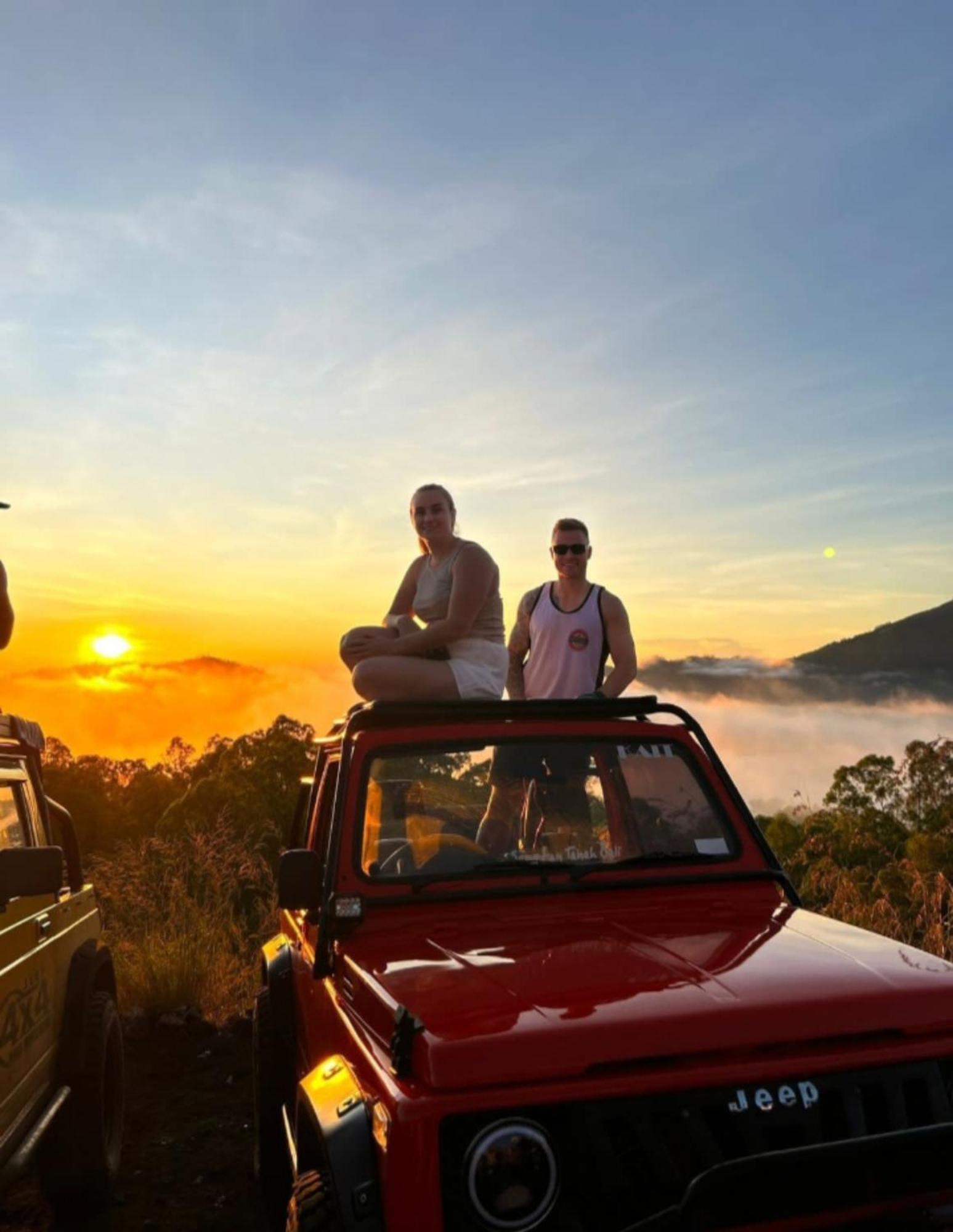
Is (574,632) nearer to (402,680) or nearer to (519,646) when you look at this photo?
(519,646)

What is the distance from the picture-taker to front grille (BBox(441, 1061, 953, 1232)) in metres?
2.20

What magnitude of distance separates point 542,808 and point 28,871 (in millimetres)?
1586

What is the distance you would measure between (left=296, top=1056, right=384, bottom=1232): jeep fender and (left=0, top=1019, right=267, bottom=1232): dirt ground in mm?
2254

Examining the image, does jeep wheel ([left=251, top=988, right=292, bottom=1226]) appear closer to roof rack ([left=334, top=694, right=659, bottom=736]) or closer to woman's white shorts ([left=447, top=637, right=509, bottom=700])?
roof rack ([left=334, top=694, right=659, bottom=736])

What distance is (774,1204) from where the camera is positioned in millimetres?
2252

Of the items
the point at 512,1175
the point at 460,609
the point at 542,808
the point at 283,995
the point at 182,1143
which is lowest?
the point at 182,1143

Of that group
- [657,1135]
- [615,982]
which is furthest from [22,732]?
[657,1135]

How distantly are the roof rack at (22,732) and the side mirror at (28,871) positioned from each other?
1091 millimetres

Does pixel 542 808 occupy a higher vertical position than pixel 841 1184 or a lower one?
higher

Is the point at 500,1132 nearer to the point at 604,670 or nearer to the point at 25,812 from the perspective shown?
the point at 25,812

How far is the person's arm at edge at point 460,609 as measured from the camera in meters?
4.95

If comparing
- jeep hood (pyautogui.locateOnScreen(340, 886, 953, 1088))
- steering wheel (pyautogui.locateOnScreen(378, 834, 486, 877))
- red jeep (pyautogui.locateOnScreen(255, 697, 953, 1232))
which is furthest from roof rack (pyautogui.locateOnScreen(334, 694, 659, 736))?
jeep hood (pyautogui.locateOnScreen(340, 886, 953, 1088))

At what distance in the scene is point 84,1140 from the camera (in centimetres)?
460

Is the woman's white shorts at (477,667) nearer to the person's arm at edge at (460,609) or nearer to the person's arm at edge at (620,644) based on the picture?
the person's arm at edge at (460,609)
